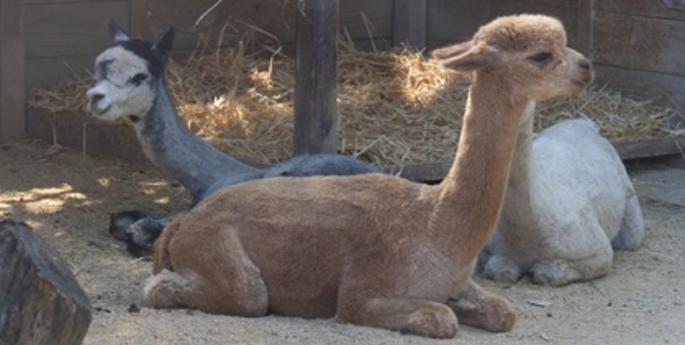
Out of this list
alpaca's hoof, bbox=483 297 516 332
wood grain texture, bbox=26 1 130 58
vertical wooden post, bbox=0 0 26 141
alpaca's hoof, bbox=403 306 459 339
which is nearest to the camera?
alpaca's hoof, bbox=403 306 459 339

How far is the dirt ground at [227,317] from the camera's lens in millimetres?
5293

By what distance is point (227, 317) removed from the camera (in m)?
5.49

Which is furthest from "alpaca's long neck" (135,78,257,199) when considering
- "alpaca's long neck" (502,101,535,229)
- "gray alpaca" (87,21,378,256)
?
"alpaca's long neck" (502,101,535,229)

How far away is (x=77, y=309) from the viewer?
4.23m

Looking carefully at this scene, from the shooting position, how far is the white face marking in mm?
7301

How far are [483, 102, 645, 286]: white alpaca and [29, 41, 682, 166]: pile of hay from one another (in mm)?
1300

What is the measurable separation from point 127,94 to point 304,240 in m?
2.12

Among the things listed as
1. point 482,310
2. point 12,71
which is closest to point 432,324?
point 482,310

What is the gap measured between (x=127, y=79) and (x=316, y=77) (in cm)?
93

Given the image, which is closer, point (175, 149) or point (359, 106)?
point (175, 149)

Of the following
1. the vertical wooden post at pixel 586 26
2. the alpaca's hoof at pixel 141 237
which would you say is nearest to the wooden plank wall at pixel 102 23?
the vertical wooden post at pixel 586 26

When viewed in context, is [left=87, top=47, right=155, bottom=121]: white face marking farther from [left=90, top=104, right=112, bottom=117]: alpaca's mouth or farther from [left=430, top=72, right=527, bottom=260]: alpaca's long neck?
[left=430, top=72, right=527, bottom=260]: alpaca's long neck

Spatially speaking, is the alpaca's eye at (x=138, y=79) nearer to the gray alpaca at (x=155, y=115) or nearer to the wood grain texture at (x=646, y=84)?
the gray alpaca at (x=155, y=115)

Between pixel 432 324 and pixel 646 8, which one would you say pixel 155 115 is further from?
pixel 646 8
